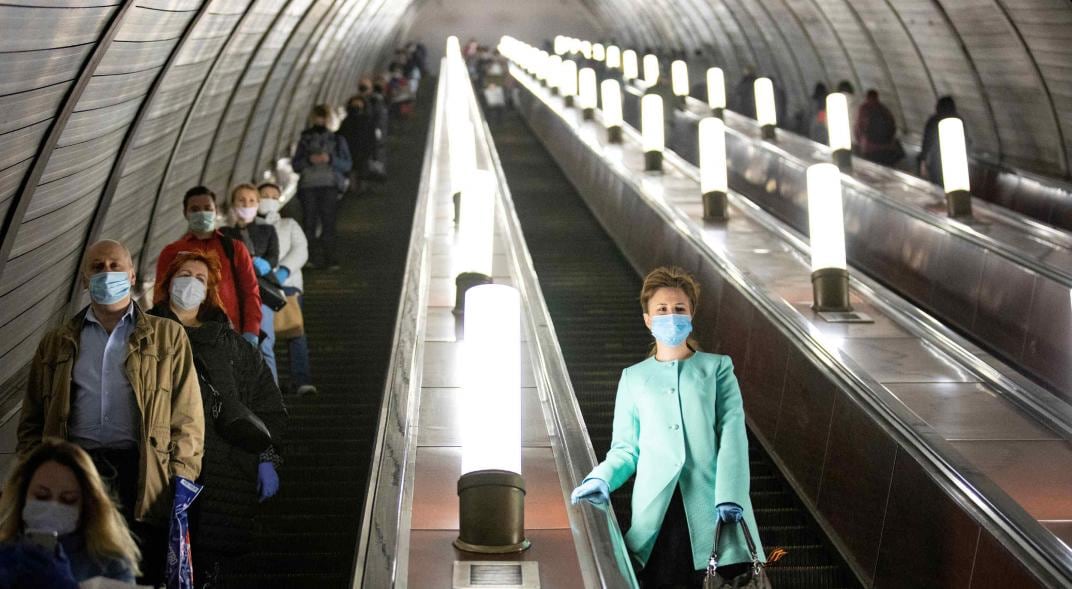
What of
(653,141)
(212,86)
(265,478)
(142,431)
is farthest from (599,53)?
(142,431)

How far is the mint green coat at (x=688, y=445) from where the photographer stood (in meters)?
4.31

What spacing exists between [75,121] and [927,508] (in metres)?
6.06

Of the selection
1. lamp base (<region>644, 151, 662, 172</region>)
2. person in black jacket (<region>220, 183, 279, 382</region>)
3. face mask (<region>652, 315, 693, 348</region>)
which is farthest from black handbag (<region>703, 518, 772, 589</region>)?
lamp base (<region>644, 151, 662, 172</region>)

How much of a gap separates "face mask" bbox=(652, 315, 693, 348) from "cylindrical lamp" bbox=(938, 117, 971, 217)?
24.6 feet

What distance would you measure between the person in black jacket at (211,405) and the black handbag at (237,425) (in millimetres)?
21

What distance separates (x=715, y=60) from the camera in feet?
117

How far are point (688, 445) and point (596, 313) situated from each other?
7207 mm

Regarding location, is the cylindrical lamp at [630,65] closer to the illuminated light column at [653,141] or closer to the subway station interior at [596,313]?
the subway station interior at [596,313]

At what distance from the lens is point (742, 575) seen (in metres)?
4.07

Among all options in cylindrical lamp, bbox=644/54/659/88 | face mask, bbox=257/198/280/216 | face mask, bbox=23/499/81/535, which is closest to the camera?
face mask, bbox=23/499/81/535

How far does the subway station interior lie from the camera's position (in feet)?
15.0

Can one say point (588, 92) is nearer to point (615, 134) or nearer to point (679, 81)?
point (679, 81)

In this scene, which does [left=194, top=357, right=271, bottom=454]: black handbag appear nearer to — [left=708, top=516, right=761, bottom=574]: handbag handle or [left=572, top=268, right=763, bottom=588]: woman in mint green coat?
[left=572, top=268, right=763, bottom=588]: woman in mint green coat

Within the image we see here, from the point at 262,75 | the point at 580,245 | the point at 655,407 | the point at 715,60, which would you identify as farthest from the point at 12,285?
the point at 715,60
